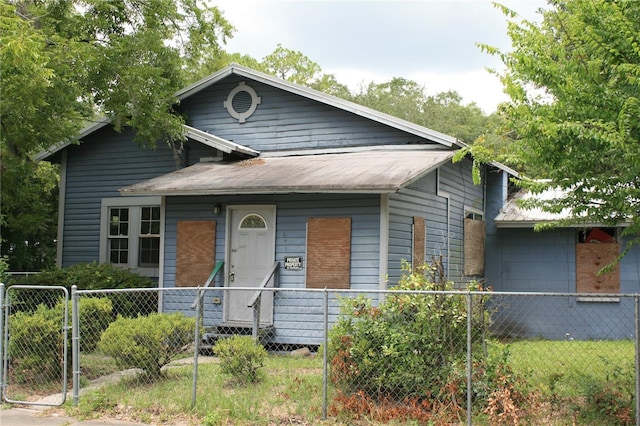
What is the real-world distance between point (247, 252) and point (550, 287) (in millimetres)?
7574

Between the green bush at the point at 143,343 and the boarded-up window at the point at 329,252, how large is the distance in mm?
3749

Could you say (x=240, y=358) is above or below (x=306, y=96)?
below

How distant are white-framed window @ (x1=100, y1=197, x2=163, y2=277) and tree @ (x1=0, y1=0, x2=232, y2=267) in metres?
1.70

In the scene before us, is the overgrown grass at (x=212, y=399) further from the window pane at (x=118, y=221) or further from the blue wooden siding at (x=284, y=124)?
the window pane at (x=118, y=221)

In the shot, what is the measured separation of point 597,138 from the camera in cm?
666

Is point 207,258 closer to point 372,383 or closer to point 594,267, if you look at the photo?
point 372,383

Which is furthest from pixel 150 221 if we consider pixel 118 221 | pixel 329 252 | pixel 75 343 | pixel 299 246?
pixel 75 343

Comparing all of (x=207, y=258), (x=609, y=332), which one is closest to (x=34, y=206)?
(x=207, y=258)

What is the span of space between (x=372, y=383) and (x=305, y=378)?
3.83ft

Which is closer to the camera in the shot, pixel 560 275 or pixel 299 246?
pixel 299 246

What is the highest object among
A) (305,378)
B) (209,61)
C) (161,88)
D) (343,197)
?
(209,61)

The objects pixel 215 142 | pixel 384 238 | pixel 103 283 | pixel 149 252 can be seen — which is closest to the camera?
pixel 384 238

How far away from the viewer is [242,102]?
15.8 m

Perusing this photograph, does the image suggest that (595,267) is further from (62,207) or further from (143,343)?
(62,207)
